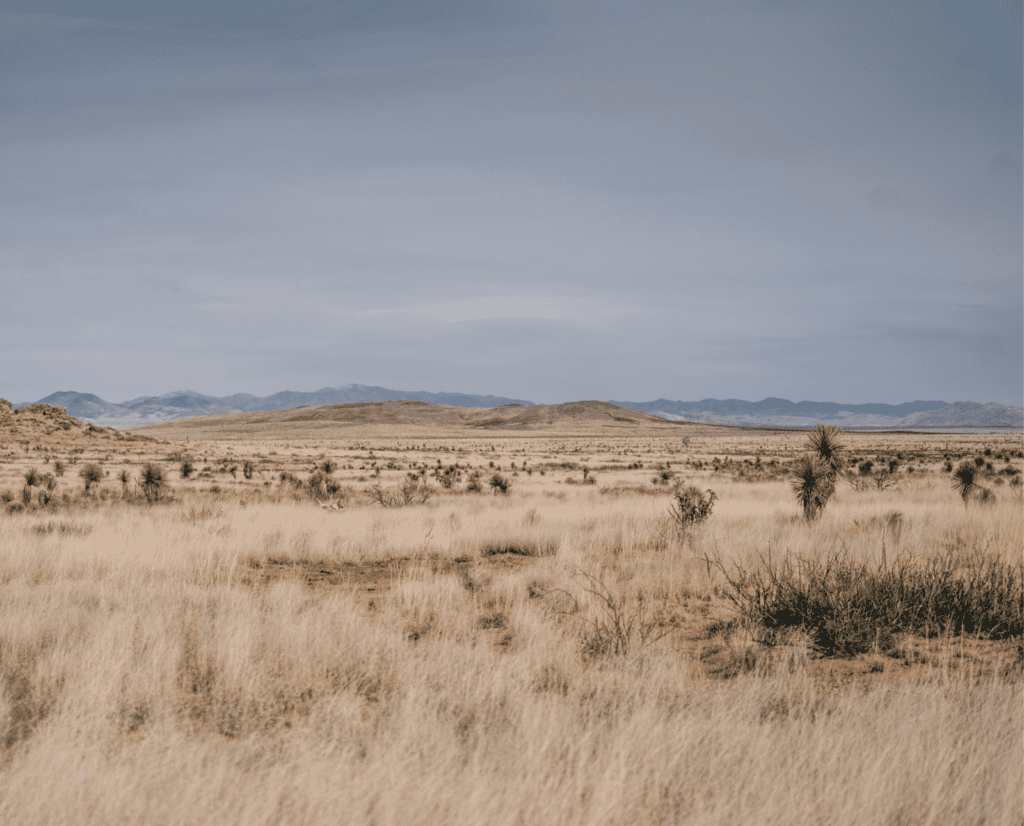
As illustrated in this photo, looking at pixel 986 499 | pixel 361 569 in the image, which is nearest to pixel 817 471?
pixel 986 499

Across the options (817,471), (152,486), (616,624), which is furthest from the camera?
(152,486)

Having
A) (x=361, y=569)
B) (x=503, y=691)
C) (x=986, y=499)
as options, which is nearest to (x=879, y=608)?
(x=503, y=691)

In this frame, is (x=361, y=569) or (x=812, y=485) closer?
(x=361, y=569)

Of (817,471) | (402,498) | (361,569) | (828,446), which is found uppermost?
(828,446)

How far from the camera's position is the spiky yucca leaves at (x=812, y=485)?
Answer: 1340 cm

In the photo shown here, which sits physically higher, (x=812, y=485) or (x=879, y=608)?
(x=812, y=485)

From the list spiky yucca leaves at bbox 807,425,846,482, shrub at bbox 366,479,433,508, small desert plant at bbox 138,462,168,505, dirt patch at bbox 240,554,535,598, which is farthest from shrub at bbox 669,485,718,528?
small desert plant at bbox 138,462,168,505

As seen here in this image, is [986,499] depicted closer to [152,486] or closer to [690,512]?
[690,512]

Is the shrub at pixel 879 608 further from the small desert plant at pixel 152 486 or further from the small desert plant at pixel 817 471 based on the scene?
the small desert plant at pixel 152 486

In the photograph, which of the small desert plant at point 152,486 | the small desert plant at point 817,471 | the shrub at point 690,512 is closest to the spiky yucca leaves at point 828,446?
the small desert plant at point 817,471

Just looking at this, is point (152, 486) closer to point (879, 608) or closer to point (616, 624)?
point (616, 624)

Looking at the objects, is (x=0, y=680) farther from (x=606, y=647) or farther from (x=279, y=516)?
(x=279, y=516)

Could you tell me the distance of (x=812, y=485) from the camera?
44.3 ft

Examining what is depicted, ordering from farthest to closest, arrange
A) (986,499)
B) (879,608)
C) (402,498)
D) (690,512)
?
(402,498)
(986,499)
(690,512)
(879,608)
